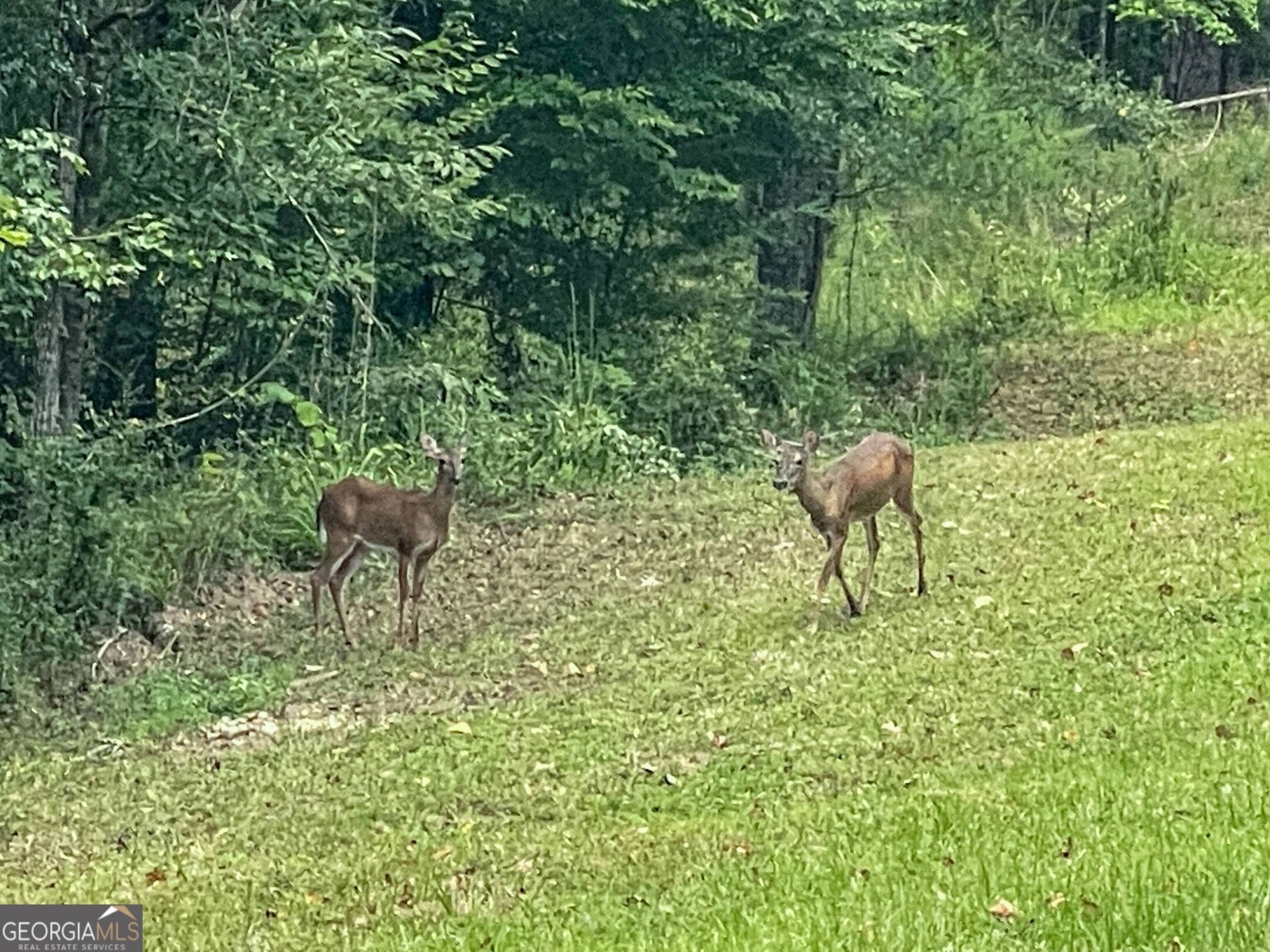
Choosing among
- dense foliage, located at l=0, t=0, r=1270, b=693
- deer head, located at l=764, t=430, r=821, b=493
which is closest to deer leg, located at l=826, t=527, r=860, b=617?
deer head, located at l=764, t=430, r=821, b=493

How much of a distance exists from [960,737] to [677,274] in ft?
38.8

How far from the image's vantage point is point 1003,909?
6.21 metres

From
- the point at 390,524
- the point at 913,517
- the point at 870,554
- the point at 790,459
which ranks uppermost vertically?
the point at 790,459

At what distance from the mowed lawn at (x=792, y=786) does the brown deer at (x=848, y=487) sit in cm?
35

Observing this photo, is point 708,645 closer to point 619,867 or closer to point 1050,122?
point 619,867

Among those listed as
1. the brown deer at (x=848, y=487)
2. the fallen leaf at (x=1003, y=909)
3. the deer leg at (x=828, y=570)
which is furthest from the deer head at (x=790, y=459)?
the fallen leaf at (x=1003, y=909)

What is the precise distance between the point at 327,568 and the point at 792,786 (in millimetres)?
4468

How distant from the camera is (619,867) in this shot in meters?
7.37

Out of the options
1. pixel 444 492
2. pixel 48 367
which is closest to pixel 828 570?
pixel 444 492

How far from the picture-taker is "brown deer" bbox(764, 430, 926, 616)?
10.5 meters

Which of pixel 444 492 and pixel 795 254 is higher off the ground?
pixel 795 254

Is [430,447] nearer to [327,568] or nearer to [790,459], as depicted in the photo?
[327,568]

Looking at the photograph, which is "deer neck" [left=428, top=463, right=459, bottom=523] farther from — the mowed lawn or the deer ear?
the mowed lawn

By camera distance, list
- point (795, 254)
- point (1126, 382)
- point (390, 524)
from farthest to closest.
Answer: point (795, 254), point (1126, 382), point (390, 524)
